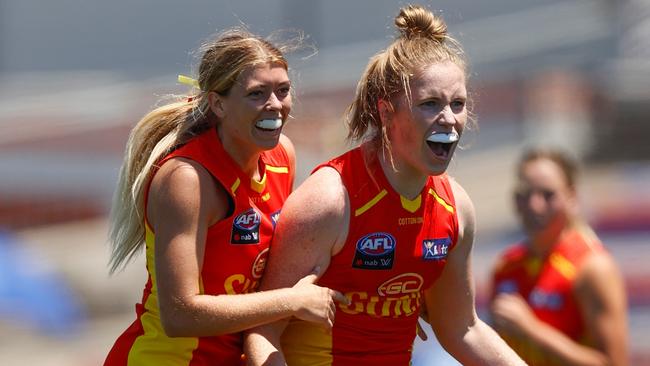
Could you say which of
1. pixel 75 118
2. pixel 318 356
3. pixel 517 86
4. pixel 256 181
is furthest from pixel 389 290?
pixel 75 118

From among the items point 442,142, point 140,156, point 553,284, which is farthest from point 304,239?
point 553,284

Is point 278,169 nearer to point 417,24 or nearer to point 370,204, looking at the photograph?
point 370,204

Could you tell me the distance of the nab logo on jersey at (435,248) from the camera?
3.56 metres

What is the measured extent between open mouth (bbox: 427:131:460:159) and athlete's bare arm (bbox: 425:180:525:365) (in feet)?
1.02

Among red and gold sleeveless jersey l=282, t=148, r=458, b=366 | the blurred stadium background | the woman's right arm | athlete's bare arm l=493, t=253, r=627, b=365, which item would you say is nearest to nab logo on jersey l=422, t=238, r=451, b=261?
red and gold sleeveless jersey l=282, t=148, r=458, b=366

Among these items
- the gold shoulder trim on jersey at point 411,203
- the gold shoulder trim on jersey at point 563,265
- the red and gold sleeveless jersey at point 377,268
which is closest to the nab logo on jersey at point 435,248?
the red and gold sleeveless jersey at point 377,268

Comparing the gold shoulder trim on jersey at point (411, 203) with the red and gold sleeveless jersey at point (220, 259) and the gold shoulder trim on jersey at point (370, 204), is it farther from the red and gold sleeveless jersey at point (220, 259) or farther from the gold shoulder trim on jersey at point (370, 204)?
the red and gold sleeveless jersey at point (220, 259)

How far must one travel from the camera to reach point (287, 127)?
9234 millimetres

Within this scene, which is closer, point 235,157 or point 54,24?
point 235,157

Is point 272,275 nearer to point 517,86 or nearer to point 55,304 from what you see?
point 55,304

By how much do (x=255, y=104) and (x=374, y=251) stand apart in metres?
0.55

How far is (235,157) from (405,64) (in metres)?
0.57

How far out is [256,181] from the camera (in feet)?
11.8

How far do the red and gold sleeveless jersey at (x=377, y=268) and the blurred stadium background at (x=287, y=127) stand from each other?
4.89 m
